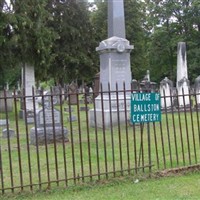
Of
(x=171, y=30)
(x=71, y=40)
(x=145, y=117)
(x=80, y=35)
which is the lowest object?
(x=145, y=117)

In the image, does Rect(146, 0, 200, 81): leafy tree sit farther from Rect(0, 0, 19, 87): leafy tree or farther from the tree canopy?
Rect(0, 0, 19, 87): leafy tree

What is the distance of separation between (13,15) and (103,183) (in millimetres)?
15451

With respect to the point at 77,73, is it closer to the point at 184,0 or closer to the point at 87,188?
the point at 184,0

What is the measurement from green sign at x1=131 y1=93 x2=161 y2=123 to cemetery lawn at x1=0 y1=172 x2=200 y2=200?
1.05 meters

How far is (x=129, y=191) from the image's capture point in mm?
5773

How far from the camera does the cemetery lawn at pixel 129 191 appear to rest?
5.52 metres

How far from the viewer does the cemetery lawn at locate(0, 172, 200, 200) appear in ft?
18.1

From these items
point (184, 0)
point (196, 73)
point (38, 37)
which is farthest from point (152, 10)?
point (38, 37)

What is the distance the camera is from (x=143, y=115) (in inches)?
266

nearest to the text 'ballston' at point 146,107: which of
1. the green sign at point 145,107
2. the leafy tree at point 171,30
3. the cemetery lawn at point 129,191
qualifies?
the green sign at point 145,107

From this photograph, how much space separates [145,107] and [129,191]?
5.33ft

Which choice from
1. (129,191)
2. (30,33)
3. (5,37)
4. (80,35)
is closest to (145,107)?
(129,191)

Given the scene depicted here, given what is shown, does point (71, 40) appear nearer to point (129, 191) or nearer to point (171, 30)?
point (171, 30)

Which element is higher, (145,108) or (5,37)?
(5,37)
